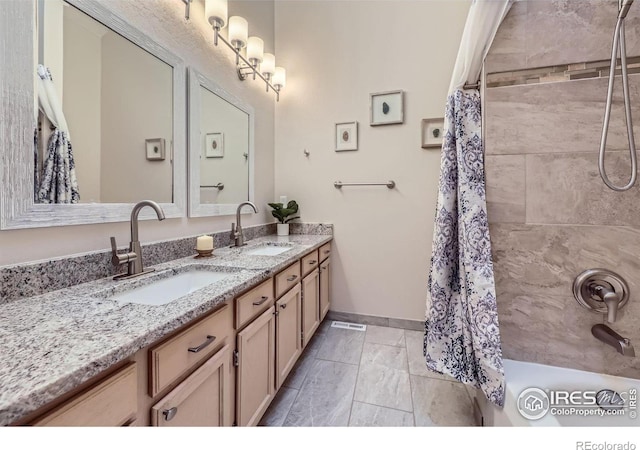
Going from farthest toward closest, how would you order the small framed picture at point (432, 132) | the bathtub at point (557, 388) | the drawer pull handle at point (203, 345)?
the small framed picture at point (432, 132) < the bathtub at point (557, 388) < the drawer pull handle at point (203, 345)

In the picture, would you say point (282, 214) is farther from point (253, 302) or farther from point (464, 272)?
point (464, 272)

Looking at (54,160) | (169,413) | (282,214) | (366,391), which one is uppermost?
(54,160)

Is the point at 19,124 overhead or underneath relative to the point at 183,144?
underneath

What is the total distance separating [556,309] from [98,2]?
2237 millimetres

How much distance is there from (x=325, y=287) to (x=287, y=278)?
884 millimetres

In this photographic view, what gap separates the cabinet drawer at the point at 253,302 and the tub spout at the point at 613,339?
4.43 feet

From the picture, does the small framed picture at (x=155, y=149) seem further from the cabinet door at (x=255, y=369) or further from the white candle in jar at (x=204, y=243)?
the cabinet door at (x=255, y=369)

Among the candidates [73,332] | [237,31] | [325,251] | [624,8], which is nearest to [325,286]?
[325,251]

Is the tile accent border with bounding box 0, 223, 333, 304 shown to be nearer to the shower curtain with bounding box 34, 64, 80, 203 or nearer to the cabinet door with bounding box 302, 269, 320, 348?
the shower curtain with bounding box 34, 64, 80, 203

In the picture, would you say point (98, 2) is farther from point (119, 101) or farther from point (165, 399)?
point (165, 399)

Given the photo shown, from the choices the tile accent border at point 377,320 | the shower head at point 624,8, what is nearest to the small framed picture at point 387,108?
the shower head at point 624,8

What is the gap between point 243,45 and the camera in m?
1.78

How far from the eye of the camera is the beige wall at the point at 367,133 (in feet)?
7.22
